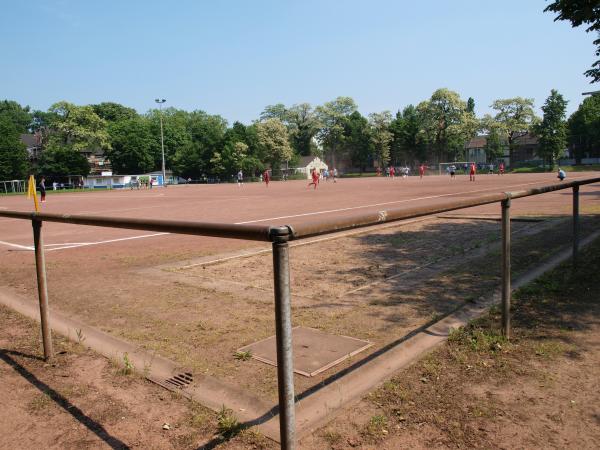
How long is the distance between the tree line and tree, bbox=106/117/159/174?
0.66 ft

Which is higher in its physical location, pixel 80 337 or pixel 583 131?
pixel 583 131

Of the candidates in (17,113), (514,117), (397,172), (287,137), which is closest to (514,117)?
(514,117)

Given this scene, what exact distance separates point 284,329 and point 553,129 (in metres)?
79.1

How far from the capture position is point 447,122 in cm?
9250

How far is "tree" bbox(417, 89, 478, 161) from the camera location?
8962cm

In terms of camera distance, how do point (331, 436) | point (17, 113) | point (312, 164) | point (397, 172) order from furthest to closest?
point (17, 113)
point (312, 164)
point (397, 172)
point (331, 436)

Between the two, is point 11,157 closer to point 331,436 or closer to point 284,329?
point 331,436

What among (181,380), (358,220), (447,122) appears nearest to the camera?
(358,220)

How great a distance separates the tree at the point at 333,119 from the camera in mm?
121188

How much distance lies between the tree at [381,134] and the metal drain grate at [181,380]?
348 ft

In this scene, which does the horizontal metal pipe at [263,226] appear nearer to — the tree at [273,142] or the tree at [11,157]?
the tree at [11,157]

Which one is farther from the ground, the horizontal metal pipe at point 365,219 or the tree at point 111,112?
the tree at point 111,112

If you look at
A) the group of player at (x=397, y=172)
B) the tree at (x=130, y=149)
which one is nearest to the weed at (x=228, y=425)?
the group of player at (x=397, y=172)

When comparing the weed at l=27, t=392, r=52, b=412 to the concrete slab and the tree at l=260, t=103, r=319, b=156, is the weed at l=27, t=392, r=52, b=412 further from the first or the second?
the tree at l=260, t=103, r=319, b=156
